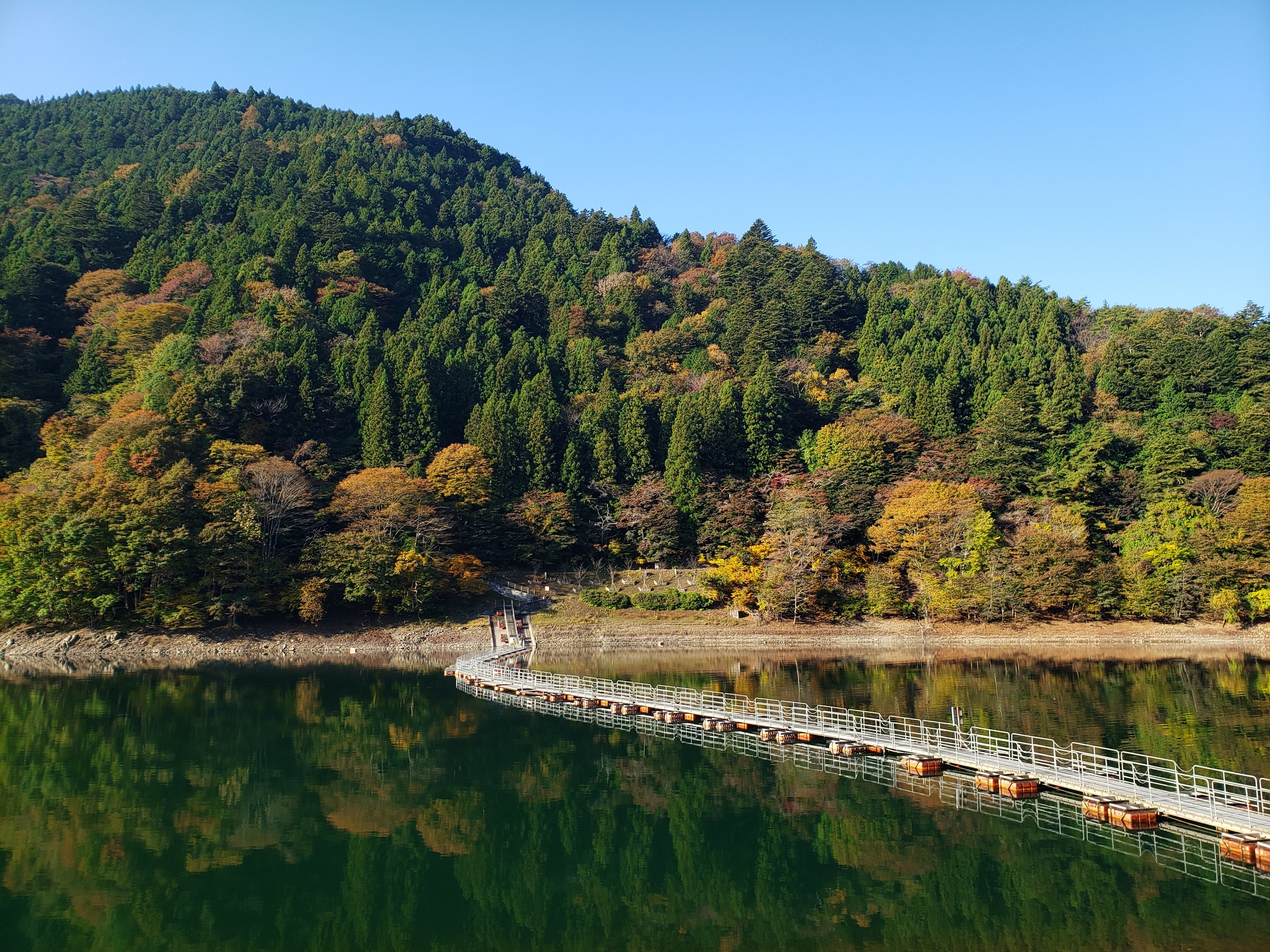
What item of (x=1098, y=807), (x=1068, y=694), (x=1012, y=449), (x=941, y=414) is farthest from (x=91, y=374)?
(x=1098, y=807)

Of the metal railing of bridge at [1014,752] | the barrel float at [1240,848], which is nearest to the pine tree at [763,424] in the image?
the metal railing of bridge at [1014,752]

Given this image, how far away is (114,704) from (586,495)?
36367mm

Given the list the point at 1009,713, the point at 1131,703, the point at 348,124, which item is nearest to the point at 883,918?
the point at 1009,713

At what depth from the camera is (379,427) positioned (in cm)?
6131

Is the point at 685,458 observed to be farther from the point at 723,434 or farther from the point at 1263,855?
the point at 1263,855

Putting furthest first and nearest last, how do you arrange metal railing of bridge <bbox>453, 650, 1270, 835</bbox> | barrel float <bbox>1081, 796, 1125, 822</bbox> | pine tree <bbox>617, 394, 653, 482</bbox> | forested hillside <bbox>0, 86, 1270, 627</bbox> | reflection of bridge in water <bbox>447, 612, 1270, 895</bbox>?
pine tree <bbox>617, 394, 653, 482</bbox>, forested hillside <bbox>0, 86, 1270, 627</bbox>, barrel float <bbox>1081, 796, 1125, 822</bbox>, metal railing of bridge <bbox>453, 650, 1270, 835</bbox>, reflection of bridge in water <bbox>447, 612, 1270, 895</bbox>

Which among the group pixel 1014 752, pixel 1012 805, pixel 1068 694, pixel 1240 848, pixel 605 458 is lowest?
pixel 1068 694

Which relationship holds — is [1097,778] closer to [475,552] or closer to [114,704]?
[114,704]

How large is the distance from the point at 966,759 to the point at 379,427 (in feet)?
166

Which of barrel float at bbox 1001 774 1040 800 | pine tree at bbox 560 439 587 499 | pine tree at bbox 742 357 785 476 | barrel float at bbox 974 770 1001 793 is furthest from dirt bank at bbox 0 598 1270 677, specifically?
barrel float at bbox 1001 774 1040 800

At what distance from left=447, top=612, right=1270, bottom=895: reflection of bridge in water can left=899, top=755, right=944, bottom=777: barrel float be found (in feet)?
0.63

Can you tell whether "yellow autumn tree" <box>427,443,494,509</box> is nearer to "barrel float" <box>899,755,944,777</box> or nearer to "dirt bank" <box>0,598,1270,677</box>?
"dirt bank" <box>0,598,1270,677</box>

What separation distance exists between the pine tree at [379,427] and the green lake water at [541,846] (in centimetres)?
3358

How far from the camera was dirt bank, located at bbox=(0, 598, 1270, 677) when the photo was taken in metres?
42.9
